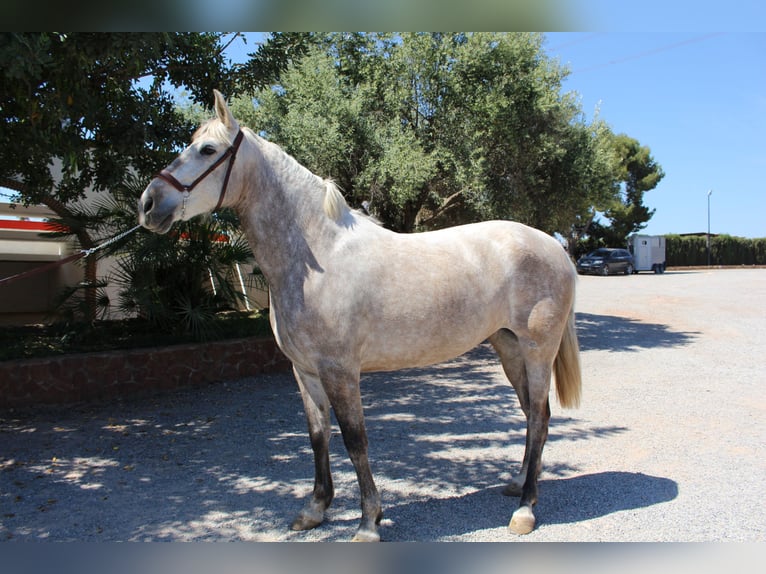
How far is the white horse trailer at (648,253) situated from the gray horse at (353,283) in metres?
34.5

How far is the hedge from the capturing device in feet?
136

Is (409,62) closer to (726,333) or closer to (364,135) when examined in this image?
(364,135)

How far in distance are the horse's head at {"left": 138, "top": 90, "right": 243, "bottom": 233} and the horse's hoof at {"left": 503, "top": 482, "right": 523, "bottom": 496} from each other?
270 cm

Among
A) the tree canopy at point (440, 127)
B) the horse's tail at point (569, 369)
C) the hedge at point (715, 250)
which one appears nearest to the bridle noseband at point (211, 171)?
the horse's tail at point (569, 369)

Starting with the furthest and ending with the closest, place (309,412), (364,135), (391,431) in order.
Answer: (364,135)
(391,431)
(309,412)

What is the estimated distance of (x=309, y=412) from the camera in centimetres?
338

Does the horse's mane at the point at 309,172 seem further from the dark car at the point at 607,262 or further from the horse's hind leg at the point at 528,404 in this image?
the dark car at the point at 607,262

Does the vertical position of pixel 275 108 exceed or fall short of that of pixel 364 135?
it exceeds it

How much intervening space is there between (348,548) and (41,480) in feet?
9.58

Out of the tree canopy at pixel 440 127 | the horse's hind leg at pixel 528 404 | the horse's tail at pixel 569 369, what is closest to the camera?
the horse's hind leg at pixel 528 404

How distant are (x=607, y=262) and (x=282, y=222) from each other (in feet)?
103

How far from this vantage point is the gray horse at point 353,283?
2.95 meters
